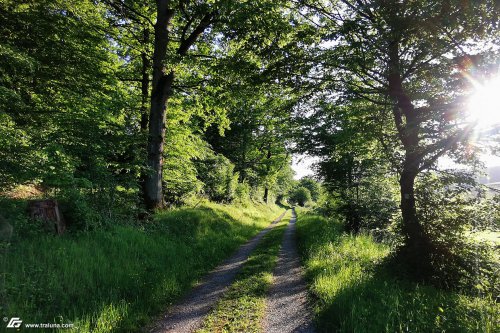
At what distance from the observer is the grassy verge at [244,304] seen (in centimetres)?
482

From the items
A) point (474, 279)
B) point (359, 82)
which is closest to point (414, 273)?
point (474, 279)

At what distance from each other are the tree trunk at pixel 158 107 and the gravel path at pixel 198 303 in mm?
4396

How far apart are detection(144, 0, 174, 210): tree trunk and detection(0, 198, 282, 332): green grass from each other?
2.38 metres

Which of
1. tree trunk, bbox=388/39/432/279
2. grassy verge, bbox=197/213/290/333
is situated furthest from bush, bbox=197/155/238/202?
tree trunk, bbox=388/39/432/279

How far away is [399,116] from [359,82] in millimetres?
1686

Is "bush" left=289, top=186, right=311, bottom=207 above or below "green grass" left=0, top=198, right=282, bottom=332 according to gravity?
below

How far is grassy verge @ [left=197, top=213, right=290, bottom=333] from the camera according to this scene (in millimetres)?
4824

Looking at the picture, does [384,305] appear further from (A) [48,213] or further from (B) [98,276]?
(A) [48,213]

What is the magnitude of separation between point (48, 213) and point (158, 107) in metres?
6.02

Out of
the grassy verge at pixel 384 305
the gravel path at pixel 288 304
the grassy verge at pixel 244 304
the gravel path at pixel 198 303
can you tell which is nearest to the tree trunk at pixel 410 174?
the grassy verge at pixel 384 305

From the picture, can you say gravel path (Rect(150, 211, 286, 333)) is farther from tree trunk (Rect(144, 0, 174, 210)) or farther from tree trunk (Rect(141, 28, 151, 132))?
tree trunk (Rect(141, 28, 151, 132))

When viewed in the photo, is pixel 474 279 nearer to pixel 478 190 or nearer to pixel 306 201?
pixel 478 190

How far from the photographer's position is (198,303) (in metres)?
5.81

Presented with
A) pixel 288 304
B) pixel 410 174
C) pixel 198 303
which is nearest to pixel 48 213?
pixel 198 303
